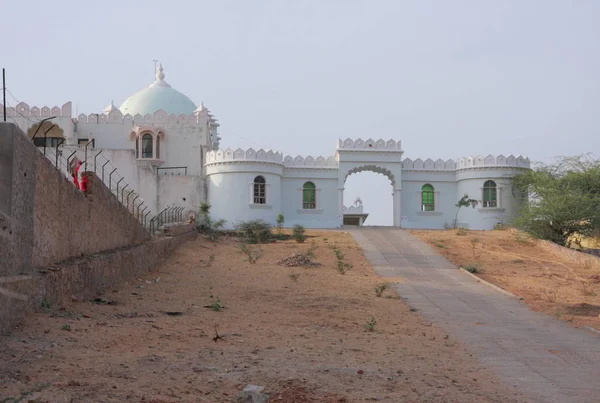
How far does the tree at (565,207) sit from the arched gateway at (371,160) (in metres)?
7.46

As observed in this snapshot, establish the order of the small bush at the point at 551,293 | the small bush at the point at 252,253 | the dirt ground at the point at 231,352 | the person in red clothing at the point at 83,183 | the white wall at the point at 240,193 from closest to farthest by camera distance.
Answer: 1. the dirt ground at the point at 231,352
2. the person in red clothing at the point at 83,183
3. the small bush at the point at 551,293
4. the small bush at the point at 252,253
5. the white wall at the point at 240,193

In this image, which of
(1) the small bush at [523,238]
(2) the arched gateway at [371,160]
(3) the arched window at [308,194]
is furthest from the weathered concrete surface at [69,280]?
(2) the arched gateway at [371,160]

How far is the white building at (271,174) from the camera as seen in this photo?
124ft

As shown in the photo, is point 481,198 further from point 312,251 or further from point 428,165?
point 312,251

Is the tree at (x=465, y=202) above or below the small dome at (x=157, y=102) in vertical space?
below

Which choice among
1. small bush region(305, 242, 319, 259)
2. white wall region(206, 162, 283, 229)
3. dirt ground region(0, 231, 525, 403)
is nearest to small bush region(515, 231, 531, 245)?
small bush region(305, 242, 319, 259)

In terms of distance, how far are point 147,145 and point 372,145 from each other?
12899 millimetres

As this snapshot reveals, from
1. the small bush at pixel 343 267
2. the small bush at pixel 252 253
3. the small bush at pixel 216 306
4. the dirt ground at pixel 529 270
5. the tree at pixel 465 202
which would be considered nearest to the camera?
the small bush at pixel 216 306

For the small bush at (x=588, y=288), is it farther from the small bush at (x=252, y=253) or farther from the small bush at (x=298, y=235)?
the small bush at (x=298, y=235)

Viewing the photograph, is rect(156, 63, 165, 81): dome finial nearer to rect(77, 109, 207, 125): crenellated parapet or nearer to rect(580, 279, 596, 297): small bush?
rect(77, 109, 207, 125): crenellated parapet

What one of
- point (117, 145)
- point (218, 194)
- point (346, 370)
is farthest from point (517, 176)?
point (346, 370)

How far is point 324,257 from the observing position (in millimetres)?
26531

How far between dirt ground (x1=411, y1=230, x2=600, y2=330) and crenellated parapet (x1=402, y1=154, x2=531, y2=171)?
16.1ft

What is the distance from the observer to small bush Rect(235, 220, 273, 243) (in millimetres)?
32566
